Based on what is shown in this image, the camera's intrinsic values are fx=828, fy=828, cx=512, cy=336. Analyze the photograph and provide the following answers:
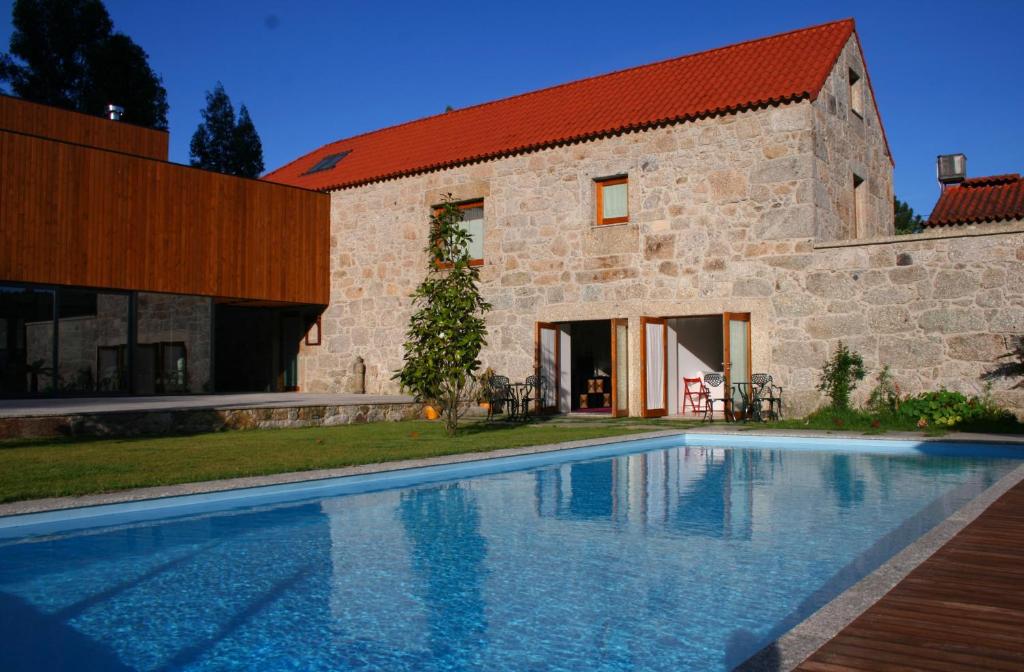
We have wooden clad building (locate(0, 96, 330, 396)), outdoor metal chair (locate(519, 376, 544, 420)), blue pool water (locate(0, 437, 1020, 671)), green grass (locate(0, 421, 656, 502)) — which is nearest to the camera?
blue pool water (locate(0, 437, 1020, 671))

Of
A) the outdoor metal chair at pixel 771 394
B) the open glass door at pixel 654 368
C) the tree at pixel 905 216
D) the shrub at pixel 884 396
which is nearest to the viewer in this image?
the shrub at pixel 884 396

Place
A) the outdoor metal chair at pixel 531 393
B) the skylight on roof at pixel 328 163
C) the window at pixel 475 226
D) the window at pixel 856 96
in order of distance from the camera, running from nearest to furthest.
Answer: the outdoor metal chair at pixel 531 393 → the window at pixel 856 96 → the window at pixel 475 226 → the skylight on roof at pixel 328 163

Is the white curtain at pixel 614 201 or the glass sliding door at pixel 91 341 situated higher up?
the white curtain at pixel 614 201

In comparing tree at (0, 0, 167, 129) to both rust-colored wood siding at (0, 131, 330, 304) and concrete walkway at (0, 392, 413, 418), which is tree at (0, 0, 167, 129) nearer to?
A: rust-colored wood siding at (0, 131, 330, 304)

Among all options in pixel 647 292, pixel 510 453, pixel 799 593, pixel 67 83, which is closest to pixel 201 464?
pixel 510 453

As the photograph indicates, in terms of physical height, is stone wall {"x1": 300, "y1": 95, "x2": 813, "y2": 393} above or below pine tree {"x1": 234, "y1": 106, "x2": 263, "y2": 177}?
below

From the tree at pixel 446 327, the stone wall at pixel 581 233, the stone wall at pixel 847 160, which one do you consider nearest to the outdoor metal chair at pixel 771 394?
the stone wall at pixel 581 233

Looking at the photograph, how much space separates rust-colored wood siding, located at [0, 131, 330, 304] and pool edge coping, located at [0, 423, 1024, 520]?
9.65 metres

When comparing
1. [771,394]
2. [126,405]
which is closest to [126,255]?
[126,405]

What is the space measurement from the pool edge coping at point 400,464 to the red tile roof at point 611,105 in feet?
18.4

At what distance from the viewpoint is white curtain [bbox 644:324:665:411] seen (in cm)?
1448

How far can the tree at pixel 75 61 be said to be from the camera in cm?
2850

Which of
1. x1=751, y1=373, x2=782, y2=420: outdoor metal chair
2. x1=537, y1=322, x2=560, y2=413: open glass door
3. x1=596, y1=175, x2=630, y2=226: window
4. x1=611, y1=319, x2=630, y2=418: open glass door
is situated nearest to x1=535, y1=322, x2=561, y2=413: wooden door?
x1=537, y1=322, x2=560, y2=413: open glass door

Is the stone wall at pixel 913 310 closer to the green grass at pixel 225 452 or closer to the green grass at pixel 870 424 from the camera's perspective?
the green grass at pixel 870 424
